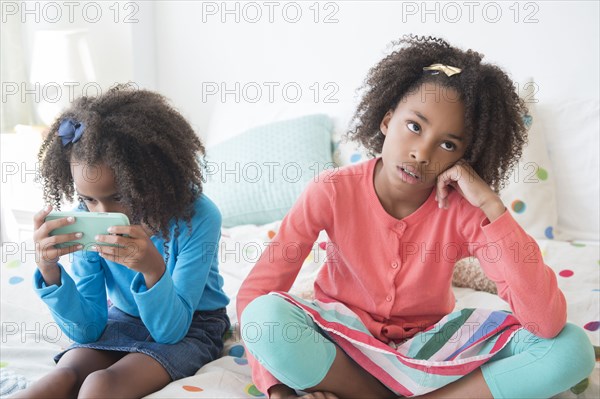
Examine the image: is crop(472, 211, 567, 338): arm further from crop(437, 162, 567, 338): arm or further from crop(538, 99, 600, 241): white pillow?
crop(538, 99, 600, 241): white pillow

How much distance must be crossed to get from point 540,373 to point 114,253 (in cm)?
69

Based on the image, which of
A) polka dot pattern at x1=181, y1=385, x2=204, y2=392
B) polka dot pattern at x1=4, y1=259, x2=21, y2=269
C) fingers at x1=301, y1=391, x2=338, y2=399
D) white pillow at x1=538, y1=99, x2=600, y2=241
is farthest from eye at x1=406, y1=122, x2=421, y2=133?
→ polka dot pattern at x1=4, y1=259, x2=21, y2=269

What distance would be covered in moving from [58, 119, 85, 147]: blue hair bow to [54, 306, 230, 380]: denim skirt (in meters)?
0.35

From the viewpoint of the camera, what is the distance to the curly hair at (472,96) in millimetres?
1138

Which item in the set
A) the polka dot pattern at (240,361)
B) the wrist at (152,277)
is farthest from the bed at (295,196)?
the wrist at (152,277)

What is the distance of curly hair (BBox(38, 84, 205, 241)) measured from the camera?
1138 mm

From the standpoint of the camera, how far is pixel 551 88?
2.12m

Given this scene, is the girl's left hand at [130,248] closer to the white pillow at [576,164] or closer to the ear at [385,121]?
the ear at [385,121]

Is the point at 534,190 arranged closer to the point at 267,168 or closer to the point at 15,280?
the point at 267,168

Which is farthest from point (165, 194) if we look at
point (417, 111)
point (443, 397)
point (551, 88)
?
point (551, 88)

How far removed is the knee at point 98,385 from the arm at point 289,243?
25 cm

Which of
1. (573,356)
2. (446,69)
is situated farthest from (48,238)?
(573,356)

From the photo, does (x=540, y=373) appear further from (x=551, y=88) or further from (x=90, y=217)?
(x=551, y=88)

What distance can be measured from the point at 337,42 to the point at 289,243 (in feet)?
4.64
